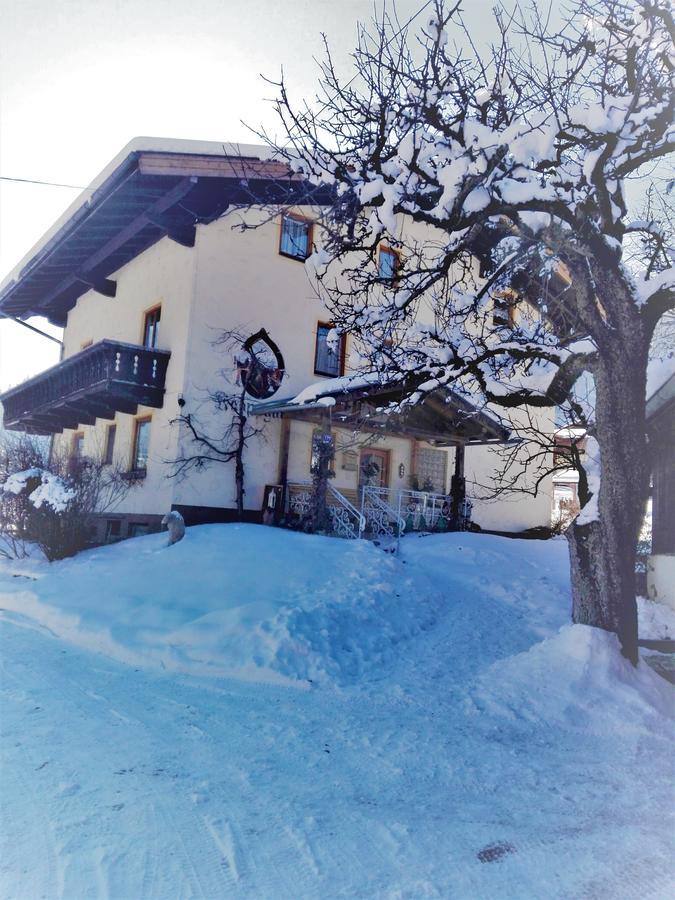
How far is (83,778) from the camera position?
3.27m

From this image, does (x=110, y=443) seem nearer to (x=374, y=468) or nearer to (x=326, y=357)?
(x=326, y=357)

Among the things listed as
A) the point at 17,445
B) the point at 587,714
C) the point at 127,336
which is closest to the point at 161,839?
the point at 587,714

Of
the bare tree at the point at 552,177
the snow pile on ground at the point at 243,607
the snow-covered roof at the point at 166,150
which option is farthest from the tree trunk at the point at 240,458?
the bare tree at the point at 552,177

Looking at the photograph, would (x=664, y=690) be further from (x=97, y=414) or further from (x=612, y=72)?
(x=97, y=414)

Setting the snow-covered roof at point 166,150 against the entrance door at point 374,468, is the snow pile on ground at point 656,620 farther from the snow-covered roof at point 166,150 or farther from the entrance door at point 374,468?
the snow-covered roof at point 166,150

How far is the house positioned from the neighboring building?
3.85 metres

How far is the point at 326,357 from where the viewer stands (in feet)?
51.6

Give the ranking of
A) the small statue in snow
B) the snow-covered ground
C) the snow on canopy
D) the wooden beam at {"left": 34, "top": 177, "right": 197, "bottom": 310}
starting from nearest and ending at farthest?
1. the snow-covered ground
2. the snow on canopy
3. the small statue in snow
4. the wooden beam at {"left": 34, "top": 177, "right": 197, "bottom": 310}

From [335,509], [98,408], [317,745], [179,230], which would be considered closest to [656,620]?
[317,745]

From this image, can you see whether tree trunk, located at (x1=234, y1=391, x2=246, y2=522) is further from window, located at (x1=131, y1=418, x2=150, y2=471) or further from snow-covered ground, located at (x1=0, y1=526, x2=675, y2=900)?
snow-covered ground, located at (x1=0, y1=526, x2=675, y2=900)

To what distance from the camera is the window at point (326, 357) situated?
50.8 ft

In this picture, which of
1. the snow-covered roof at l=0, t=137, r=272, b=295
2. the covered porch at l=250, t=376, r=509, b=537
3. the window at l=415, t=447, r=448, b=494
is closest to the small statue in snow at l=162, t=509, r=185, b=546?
→ the covered porch at l=250, t=376, r=509, b=537

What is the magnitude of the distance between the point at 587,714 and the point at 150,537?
31.8 feet

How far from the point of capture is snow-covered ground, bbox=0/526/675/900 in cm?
262
